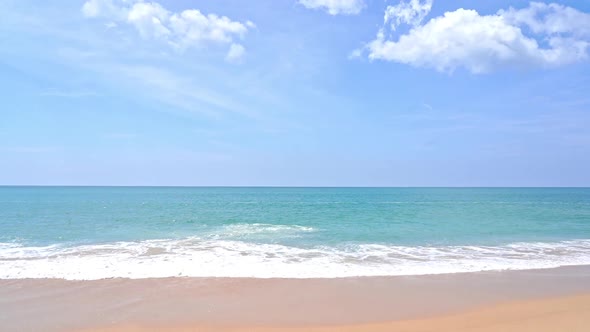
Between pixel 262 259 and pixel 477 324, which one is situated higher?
pixel 477 324

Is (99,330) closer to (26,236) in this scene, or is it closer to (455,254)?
(455,254)

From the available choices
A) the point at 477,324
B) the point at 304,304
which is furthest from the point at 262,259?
the point at 477,324

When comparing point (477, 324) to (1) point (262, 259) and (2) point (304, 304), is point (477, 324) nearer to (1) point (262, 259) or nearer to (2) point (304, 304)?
(2) point (304, 304)

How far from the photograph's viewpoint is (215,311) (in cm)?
704

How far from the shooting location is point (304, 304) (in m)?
7.42

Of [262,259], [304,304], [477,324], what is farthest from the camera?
[262,259]

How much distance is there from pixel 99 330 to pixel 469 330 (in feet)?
21.6

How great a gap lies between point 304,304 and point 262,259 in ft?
15.2

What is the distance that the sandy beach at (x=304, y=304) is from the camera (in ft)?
20.7

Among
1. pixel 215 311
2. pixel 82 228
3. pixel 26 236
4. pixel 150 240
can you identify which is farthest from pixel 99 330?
pixel 82 228

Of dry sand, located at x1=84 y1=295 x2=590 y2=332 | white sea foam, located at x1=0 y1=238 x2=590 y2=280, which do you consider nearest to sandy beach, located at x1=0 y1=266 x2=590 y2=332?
dry sand, located at x1=84 y1=295 x2=590 y2=332

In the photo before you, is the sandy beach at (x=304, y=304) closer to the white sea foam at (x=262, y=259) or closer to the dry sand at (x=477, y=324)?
the dry sand at (x=477, y=324)

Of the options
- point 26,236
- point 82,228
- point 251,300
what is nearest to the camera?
point 251,300

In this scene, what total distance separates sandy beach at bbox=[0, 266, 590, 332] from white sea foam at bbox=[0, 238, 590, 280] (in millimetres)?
761
